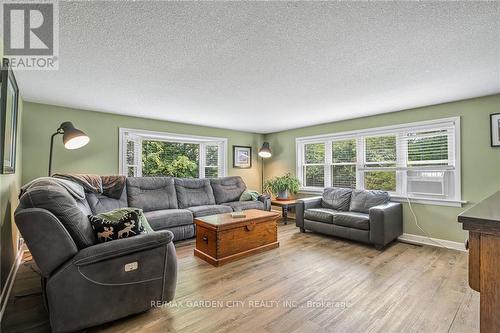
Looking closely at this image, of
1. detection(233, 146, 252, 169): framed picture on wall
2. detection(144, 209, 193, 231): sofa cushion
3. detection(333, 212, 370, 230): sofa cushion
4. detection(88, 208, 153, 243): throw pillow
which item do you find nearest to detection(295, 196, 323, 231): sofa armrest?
detection(333, 212, 370, 230): sofa cushion

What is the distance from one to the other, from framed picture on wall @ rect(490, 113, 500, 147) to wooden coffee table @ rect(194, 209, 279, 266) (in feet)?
9.86

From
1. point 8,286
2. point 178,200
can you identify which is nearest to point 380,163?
point 178,200

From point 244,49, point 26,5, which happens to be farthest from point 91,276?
point 244,49

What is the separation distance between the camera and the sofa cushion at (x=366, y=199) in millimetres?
3887

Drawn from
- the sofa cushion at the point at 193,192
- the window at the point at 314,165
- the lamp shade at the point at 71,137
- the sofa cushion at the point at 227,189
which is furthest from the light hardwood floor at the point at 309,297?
the window at the point at 314,165

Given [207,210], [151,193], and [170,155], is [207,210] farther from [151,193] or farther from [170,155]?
[170,155]

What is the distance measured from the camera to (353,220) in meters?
3.62

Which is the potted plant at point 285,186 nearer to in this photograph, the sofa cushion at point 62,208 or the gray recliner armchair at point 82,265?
the gray recliner armchair at point 82,265

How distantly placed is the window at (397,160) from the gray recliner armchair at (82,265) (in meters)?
3.83

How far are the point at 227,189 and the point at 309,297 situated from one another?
3.10 meters

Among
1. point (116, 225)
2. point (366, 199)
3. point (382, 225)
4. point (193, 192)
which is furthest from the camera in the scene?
point (193, 192)

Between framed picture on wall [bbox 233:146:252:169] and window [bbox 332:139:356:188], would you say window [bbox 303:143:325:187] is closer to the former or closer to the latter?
window [bbox 332:139:356:188]

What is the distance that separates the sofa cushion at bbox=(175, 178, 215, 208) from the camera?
172 inches

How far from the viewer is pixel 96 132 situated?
4023 mm
